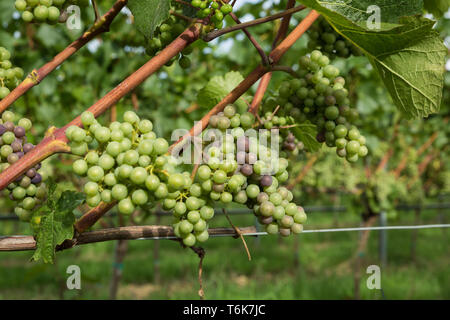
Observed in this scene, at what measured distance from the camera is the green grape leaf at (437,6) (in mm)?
1088

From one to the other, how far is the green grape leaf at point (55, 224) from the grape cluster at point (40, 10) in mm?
394

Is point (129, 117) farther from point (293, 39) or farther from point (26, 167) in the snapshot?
point (293, 39)

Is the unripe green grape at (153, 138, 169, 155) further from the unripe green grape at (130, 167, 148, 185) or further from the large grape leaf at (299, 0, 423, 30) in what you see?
the large grape leaf at (299, 0, 423, 30)

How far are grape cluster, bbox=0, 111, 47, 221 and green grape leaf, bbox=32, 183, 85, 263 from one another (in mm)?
96

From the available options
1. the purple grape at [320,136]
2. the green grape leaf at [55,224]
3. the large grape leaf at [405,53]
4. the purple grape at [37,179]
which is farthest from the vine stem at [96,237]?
the large grape leaf at [405,53]

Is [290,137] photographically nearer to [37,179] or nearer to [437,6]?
[437,6]

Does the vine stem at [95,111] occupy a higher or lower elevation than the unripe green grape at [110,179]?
higher

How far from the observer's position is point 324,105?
1046mm

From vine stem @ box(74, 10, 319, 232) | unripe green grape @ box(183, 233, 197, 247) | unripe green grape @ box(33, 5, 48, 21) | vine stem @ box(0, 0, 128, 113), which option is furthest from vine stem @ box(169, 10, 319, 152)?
unripe green grape @ box(33, 5, 48, 21)

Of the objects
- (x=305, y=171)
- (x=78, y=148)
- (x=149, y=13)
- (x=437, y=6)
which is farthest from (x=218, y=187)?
(x=305, y=171)

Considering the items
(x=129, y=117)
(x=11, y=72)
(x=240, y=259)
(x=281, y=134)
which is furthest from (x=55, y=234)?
(x=240, y=259)

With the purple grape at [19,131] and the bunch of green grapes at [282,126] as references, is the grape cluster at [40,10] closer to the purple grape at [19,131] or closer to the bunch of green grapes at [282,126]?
the purple grape at [19,131]

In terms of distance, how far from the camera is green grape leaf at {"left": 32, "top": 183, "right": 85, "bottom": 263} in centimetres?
83
